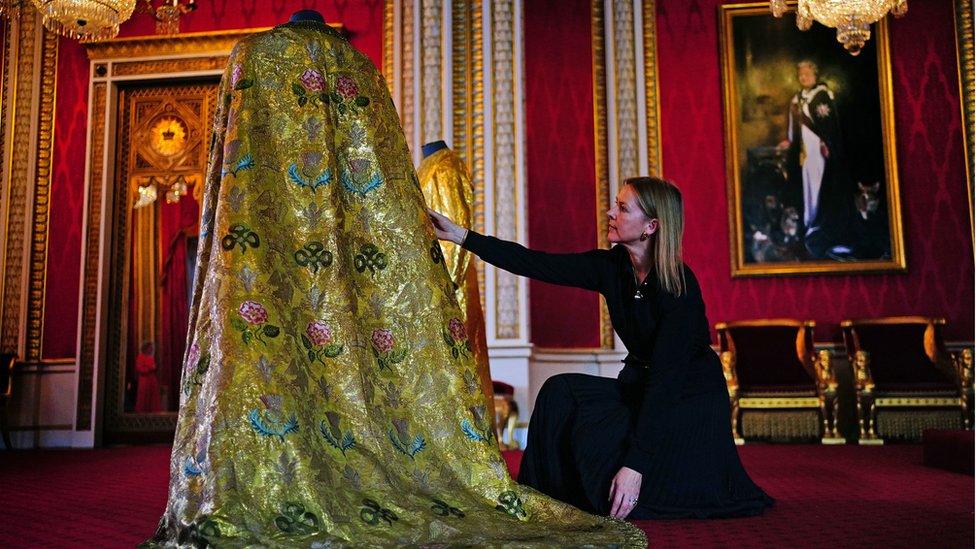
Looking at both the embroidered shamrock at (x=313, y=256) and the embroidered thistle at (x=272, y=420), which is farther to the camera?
the embroidered shamrock at (x=313, y=256)

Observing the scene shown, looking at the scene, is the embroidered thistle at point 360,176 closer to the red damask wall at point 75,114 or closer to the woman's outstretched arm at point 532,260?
the woman's outstretched arm at point 532,260

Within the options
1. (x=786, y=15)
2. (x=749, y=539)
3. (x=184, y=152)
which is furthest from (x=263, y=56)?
(x=786, y=15)

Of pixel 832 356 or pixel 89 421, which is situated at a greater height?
pixel 832 356

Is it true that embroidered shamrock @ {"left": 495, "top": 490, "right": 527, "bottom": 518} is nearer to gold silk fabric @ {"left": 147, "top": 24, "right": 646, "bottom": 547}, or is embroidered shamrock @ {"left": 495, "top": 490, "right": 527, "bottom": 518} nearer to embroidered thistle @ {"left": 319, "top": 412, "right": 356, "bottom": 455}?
gold silk fabric @ {"left": 147, "top": 24, "right": 646, "bottom": 547}

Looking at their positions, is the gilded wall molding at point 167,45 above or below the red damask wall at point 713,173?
above

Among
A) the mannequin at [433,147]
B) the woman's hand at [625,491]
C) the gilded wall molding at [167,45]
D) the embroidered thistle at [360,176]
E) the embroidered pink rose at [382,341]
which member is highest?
the gilded wall molding at [167,45]

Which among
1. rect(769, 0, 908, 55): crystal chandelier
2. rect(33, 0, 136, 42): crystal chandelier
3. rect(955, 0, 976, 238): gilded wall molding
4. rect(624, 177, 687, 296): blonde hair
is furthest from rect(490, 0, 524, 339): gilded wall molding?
rect(624, 177, 687, 296): blonde hair

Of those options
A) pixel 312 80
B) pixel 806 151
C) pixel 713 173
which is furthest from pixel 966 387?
pixel 312 80

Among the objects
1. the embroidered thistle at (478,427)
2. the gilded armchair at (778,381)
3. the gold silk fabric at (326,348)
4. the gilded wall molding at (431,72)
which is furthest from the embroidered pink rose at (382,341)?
the gilded wall molding at (431,72)

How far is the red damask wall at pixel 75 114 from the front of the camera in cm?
760

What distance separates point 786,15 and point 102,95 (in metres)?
5.63

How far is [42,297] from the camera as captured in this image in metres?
7.61

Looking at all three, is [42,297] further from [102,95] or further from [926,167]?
[926,167]

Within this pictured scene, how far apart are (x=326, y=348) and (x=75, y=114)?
21.5 feet
